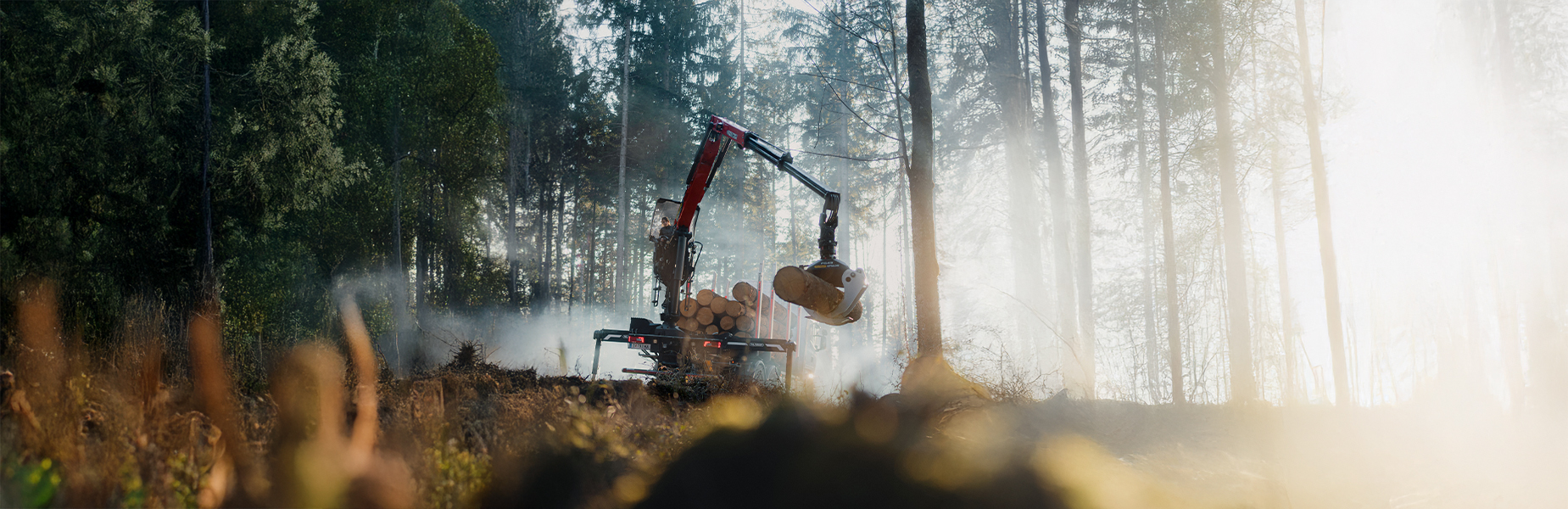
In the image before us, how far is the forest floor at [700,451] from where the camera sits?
12.1 ft

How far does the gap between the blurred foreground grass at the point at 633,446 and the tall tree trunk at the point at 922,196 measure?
3.65 ft

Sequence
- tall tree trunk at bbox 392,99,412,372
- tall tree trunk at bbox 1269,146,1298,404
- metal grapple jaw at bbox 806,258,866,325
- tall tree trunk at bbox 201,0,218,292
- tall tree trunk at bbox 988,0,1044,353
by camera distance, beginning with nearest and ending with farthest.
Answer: metal grapple jaw at bbox 806,258,866,325
tall tree trunk at bbox 1269,146,1298,404
tall tree trunk at bbox 201,0,218,292
tall tree trunk at bbox 392,99,412,372
tall tree trunk at bbox 988,0,1044,353

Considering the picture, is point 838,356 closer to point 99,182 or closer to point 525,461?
point 99,182

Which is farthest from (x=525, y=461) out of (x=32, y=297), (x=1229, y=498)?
(x=32, y=297)

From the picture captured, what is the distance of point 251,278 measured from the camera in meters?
12.3

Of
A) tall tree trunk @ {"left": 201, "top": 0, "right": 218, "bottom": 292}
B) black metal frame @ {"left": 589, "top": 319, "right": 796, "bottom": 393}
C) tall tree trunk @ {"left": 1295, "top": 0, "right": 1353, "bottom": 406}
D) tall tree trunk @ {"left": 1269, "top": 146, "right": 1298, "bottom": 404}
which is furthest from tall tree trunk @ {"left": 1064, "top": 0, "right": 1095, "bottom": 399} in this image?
tall tree trunk @ {"left": 201, "top": 0, "right": 218, "bottom": 292}

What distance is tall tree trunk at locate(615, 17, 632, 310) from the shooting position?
25062 millimetres

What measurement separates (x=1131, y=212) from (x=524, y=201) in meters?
18.6

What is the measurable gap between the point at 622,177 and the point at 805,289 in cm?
1980

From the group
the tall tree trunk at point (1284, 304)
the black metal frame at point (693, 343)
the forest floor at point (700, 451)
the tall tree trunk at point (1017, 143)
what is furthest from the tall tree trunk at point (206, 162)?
the tall tree trunk at point (1017, 143)

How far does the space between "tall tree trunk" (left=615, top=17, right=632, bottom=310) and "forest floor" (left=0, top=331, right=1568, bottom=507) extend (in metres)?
17.0

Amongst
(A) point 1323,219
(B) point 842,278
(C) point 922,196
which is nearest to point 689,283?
(C) point 922,196

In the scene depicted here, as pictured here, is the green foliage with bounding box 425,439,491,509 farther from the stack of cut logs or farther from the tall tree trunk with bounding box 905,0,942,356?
the stack of cut logs

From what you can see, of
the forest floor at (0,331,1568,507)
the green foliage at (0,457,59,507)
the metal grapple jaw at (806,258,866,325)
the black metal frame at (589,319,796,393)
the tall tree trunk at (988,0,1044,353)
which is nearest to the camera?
the green foliage at (0,457,59,507)
